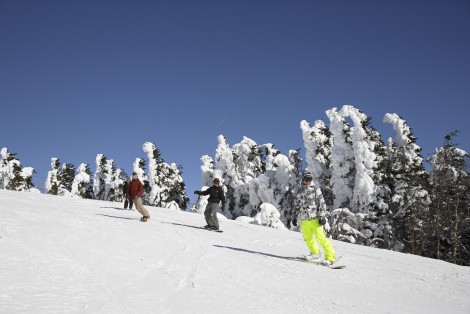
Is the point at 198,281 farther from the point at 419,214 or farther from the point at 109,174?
the point at 109,174

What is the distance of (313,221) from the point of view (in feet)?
27.6

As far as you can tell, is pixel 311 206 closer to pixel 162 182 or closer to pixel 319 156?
pixel 319 156

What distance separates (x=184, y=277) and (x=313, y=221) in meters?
3.37

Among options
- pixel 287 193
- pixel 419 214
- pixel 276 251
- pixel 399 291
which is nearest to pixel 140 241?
pixel 276 251

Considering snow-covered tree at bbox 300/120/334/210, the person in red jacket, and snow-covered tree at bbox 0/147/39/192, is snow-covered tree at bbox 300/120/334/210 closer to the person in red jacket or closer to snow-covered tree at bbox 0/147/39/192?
the person in red jacket

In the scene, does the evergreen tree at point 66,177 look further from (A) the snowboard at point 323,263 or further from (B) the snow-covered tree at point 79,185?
(A) the snowboard at point 323,263

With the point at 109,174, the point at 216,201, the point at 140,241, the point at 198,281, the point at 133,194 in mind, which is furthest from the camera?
the point at 109,174

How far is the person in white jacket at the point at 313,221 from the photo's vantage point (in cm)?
824

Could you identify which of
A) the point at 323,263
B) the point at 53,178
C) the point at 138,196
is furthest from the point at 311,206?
the point at 53,178

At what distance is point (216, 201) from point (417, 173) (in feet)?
79.6

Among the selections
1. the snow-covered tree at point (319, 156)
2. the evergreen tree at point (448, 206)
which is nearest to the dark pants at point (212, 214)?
the evergreen tree at point (448, 206)

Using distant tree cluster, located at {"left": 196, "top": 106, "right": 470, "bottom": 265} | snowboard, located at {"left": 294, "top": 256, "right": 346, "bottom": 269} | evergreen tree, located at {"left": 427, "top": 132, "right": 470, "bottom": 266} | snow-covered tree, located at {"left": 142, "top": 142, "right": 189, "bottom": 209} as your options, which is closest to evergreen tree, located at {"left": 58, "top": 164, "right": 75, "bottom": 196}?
snow-covered tree, located at {"left": 142, "top": 142, "right": 189, "bottom": 209}

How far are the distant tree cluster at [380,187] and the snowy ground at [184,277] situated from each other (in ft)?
48.7

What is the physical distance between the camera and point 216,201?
12.9m
